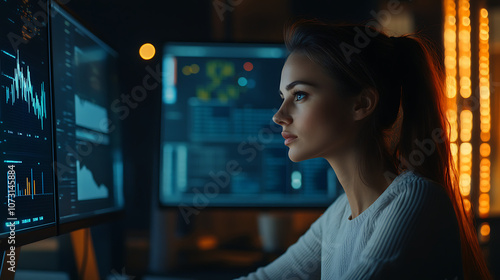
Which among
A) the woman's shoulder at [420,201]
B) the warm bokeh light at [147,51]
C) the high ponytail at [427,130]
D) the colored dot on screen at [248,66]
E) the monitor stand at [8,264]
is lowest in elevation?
the monitor stand at [8,264]

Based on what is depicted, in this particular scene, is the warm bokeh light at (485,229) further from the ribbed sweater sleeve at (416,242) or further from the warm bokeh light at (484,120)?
the ribbed sweater sleeve at (416,242)

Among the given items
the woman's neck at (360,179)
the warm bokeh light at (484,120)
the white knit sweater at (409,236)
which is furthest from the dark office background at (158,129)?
the white knit sweater at (409,236)

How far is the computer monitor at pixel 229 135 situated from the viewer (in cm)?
113

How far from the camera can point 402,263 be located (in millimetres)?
576

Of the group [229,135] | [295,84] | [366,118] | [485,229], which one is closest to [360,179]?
[366,118]

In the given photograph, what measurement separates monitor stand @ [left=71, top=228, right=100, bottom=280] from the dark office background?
13 cm

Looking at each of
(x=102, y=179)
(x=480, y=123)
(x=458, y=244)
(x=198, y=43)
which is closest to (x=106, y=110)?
(x=102, y=179)

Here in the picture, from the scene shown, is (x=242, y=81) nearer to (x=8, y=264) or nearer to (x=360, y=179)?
(x=360, y=179)

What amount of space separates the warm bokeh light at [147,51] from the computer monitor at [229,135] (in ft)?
0.36

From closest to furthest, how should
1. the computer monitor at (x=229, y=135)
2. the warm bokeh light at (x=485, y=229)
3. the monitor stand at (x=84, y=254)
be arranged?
the monitor stand at (x=84, y=254), the computer monitor at (x=229, y=135), the warm bokeh light at (x=485, y=229)

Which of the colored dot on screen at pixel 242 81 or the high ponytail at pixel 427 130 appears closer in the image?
the high ponytail at pixel 427 130

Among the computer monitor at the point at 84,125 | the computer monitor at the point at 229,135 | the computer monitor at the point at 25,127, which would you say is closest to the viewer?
the computer monitor at the point at 25,127

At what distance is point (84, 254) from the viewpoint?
0.96 m

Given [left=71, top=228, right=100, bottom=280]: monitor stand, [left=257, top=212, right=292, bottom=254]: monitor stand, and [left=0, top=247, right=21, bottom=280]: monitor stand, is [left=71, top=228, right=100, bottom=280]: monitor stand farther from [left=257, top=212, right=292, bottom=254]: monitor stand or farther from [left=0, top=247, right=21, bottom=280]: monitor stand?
[left=257, top=212, right=292, bottom=254]: monitor stand
